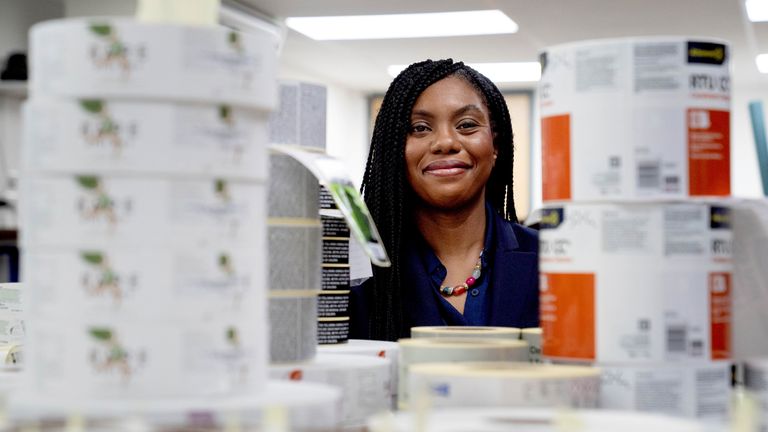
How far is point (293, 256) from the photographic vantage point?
1.51 metres

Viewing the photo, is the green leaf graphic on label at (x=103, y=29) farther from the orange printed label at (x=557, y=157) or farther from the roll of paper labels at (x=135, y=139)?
the orange printed label at (x=557, y=157)

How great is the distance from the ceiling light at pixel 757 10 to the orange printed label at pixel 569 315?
20.8ft

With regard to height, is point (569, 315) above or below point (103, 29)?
below

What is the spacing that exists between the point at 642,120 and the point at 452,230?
1.72m

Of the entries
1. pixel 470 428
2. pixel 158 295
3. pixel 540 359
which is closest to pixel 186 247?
pixel 158 295

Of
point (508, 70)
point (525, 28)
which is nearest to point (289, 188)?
point (525, 28)

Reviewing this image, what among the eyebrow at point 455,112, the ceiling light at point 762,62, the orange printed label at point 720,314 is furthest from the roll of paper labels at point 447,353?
the ceiling light at point 762,62

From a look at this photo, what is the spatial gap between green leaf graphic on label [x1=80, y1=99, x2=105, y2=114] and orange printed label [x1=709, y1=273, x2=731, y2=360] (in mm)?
743

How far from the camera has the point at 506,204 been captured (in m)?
3.22

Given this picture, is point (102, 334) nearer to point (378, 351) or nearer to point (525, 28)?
point (378, 351)

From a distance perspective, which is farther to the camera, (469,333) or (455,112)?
(455,112)

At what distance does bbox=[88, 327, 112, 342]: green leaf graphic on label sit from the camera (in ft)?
3.67

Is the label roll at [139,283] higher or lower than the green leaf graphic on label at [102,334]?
higher

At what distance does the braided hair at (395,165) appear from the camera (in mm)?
2803
